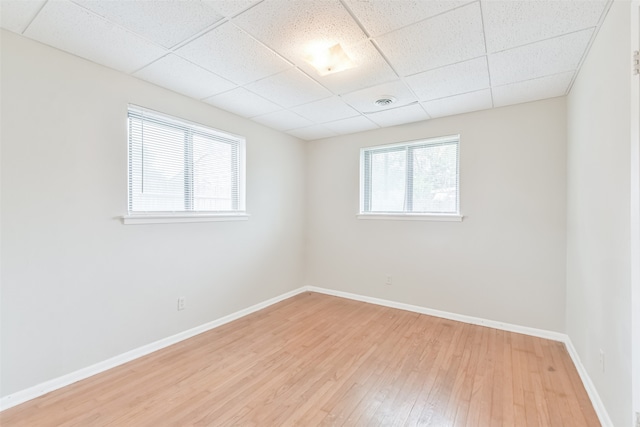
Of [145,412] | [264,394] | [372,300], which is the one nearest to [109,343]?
[145,412]

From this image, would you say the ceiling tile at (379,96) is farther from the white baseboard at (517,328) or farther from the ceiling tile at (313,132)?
the white baseboard at (517,328)

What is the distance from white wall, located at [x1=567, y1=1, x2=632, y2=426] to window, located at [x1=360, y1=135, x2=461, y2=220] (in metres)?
1.22

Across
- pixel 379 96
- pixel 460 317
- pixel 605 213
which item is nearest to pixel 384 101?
pixel 379 96

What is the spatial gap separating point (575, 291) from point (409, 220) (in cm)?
174

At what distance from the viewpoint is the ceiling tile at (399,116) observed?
3209 millimetres

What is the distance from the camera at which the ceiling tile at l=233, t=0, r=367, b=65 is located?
5.37 ft

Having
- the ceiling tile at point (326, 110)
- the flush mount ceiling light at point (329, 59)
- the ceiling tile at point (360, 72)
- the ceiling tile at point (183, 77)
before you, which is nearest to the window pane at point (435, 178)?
the ceiling tile at point (326, 110)

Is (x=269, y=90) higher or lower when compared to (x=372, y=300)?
higher

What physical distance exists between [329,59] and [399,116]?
1627 mm

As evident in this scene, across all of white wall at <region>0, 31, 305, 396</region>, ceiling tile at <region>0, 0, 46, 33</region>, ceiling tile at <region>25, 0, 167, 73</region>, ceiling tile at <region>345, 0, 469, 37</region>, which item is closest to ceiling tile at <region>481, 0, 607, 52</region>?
ceiling tile at <region>345, 0, 469, 37</region>

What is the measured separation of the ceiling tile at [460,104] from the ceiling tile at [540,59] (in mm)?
332

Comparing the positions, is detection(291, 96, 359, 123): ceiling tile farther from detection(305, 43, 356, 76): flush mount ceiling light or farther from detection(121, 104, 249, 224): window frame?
detection(121, 104, 249, 224): window frame

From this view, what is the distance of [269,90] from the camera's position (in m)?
2.74

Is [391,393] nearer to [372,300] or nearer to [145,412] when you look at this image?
[145,412]
